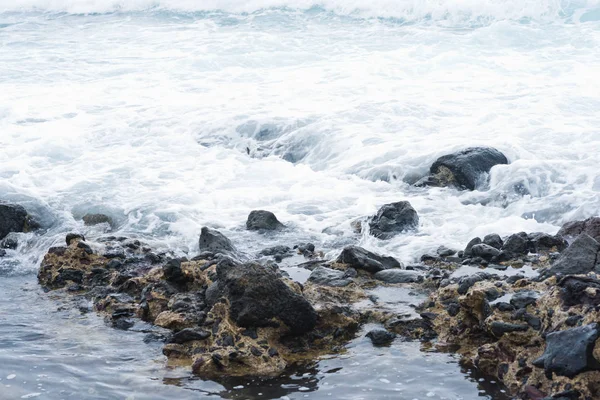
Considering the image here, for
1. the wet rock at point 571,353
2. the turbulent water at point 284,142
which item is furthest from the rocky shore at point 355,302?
the turbulent water at point 284,142

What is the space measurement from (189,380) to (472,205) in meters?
6.22

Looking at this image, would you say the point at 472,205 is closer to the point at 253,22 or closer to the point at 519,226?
the point at 519,226

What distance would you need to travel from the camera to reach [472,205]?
428 inches

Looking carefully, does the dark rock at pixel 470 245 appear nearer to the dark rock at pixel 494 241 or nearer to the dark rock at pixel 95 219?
the dark rock at pixel 494 241

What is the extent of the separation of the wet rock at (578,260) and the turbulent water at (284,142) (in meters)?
1.76

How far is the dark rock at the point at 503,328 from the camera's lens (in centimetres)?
579

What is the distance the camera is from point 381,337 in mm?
6305

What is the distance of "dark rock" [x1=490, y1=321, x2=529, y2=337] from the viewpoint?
5.79 metres

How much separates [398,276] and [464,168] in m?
4.36

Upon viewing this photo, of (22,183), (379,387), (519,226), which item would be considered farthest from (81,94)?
(379,387)

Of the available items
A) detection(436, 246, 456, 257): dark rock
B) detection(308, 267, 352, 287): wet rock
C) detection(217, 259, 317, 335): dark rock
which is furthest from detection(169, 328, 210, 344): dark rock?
detection(436, 246, 456, 257): dark rock

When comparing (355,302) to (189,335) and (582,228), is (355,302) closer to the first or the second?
(189,335)

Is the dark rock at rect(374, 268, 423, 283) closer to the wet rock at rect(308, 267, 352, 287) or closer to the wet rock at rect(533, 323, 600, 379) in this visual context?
the wet rock at rect(308, 267, 352, 287)

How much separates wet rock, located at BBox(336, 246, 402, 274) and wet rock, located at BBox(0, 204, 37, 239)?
14.5ft
